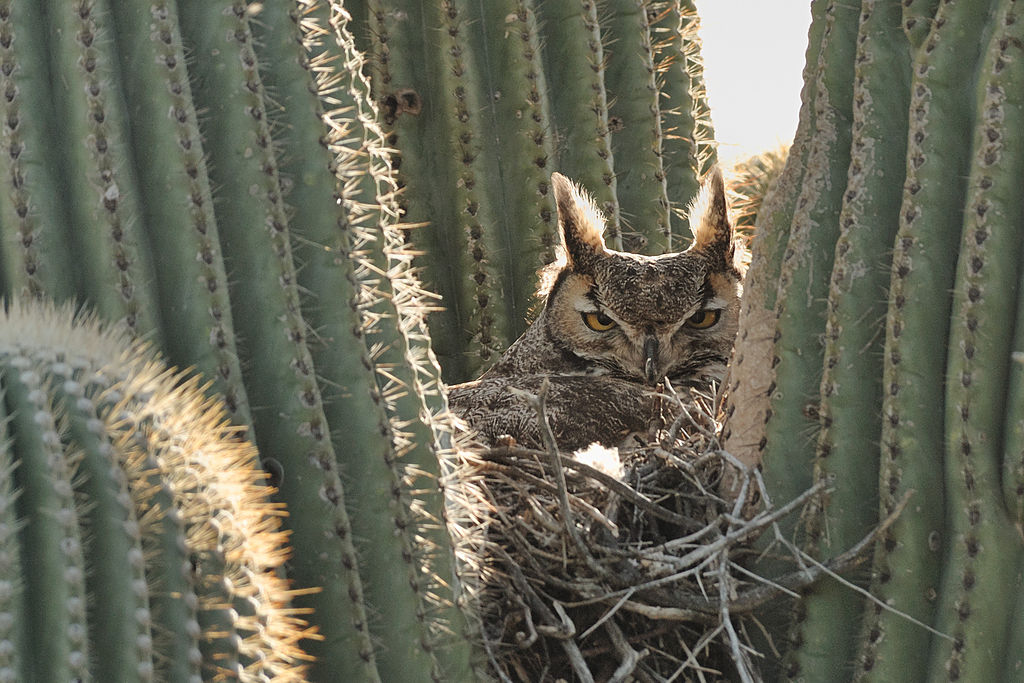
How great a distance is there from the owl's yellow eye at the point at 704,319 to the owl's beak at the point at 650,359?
0.58 feet

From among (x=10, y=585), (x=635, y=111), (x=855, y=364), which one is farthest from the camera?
(x=635, y=111)

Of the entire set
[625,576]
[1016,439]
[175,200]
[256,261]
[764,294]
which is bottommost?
[625,576]

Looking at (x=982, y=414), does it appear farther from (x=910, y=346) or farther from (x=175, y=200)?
(x=175, y=200)

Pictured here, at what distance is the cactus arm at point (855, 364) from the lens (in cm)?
264

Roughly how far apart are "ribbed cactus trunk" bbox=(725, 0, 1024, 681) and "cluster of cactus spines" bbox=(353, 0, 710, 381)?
146cm

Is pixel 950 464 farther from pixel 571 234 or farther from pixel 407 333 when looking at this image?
pixel 571 234

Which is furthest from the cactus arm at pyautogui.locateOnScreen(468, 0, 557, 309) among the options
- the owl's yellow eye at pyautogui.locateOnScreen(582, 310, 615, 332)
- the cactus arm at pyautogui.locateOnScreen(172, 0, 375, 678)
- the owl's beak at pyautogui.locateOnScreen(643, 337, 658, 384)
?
the cactus arm at pyautogui.locateOnScreen(172, 0, 375, 678)

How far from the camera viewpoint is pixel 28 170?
243cm

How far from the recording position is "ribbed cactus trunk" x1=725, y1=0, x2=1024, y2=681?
8.09 feet

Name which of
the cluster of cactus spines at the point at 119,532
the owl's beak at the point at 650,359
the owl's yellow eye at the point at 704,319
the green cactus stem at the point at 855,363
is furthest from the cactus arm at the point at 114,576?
the owl's yellow eye at the point at 704,319

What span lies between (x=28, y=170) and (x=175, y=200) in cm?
26

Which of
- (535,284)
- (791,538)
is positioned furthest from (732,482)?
(535,284)

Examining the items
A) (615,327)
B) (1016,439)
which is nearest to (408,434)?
(1016,439)

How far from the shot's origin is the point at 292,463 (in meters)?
2.41
